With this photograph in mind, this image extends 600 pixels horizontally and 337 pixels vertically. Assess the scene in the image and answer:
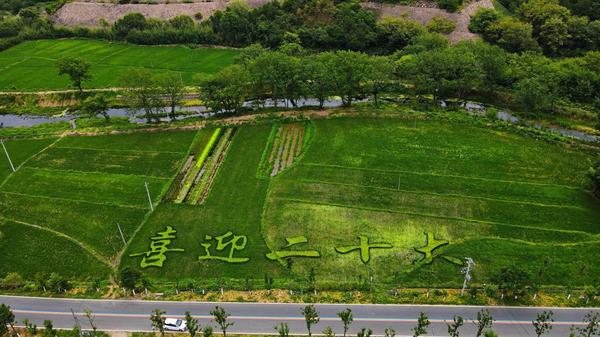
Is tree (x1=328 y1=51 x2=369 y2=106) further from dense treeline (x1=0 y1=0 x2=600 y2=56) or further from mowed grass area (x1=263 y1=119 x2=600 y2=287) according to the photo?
dense treeline (x1=0 y1=0 x2=600 y2=56)

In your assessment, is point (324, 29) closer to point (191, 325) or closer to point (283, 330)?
point (283, 330)

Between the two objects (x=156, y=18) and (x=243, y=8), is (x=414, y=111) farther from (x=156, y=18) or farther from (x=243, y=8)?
(x=156, y=18)

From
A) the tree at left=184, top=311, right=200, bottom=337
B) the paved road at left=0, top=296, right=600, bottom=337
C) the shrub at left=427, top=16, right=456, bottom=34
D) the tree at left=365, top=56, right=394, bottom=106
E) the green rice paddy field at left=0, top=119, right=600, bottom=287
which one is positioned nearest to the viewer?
the tree at left=184, top=311, right=200, bottom=337

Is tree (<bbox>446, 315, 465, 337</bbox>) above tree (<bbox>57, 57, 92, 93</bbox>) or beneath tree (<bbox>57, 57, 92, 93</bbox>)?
beneath

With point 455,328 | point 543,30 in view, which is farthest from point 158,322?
point 543,30

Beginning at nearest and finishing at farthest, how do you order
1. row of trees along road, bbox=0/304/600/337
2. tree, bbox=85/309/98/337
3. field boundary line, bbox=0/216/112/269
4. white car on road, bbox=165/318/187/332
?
row of trees along road, bbox=0/304/600/337 < tree, bbox=85/309/98/337 < white car on road, bbox=165/318/187/332 < field boundary line, bbox=0/216/112/269

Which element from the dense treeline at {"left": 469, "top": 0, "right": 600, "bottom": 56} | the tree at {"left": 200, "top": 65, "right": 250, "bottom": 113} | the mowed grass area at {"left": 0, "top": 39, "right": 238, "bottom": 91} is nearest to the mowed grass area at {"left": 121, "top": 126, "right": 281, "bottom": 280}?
the tree at {"left": 200, "top": 65, "right": 250, "bottom": 113}

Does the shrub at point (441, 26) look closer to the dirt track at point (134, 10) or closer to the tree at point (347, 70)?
the dirt track at point (134, 10)
